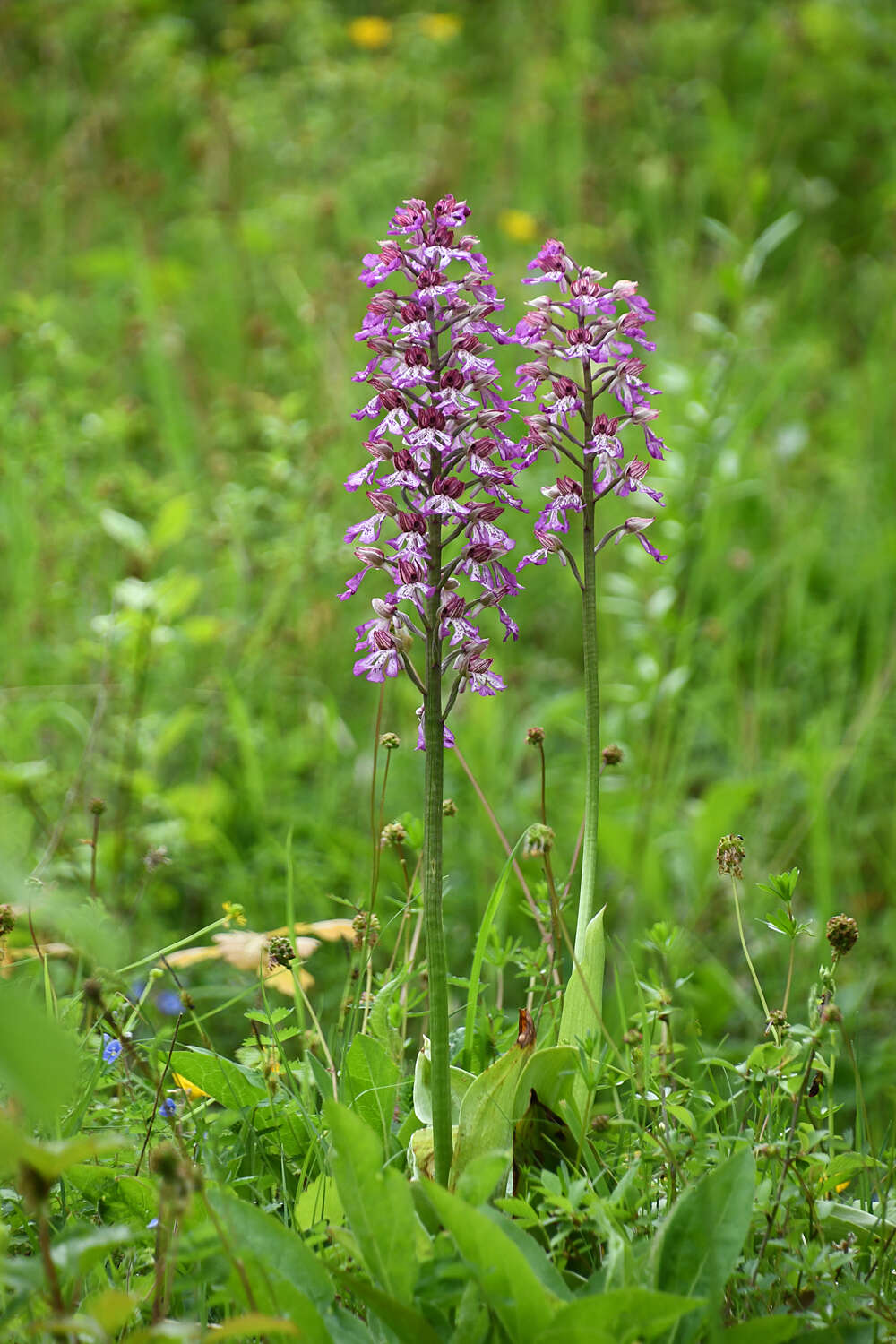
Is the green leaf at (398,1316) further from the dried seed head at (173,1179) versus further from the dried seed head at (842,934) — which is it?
the dried seed head at (842,934)

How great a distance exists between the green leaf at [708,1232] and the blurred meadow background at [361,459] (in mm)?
599

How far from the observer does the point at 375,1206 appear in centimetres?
125

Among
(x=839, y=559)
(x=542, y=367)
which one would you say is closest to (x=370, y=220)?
(x=839, y=559)

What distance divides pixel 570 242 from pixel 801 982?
11.8 feet

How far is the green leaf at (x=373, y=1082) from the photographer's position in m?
1.62

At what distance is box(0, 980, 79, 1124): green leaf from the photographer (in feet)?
2.45

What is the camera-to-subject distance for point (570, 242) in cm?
536

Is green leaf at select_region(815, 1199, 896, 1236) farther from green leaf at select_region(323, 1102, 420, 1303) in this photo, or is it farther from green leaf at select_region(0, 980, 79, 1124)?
green leaf at select_region(0, 980, 79, 1124)

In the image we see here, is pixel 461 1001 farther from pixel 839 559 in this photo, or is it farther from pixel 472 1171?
pixel 839 559

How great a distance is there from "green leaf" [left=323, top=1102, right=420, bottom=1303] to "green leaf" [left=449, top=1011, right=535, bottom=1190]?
0.62ft

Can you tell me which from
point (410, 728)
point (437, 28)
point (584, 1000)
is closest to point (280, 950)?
point (584, 1000)

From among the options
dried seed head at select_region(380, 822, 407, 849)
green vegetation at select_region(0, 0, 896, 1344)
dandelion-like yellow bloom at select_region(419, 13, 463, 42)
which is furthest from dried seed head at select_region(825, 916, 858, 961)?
dandelion-like yellow bloom at select_region(419, 13, 463, 42)

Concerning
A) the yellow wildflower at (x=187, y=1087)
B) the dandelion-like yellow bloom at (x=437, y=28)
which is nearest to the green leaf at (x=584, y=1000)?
the yellow wildflower at (x=187, y=1087)

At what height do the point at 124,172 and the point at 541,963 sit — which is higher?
the point at 124,172
